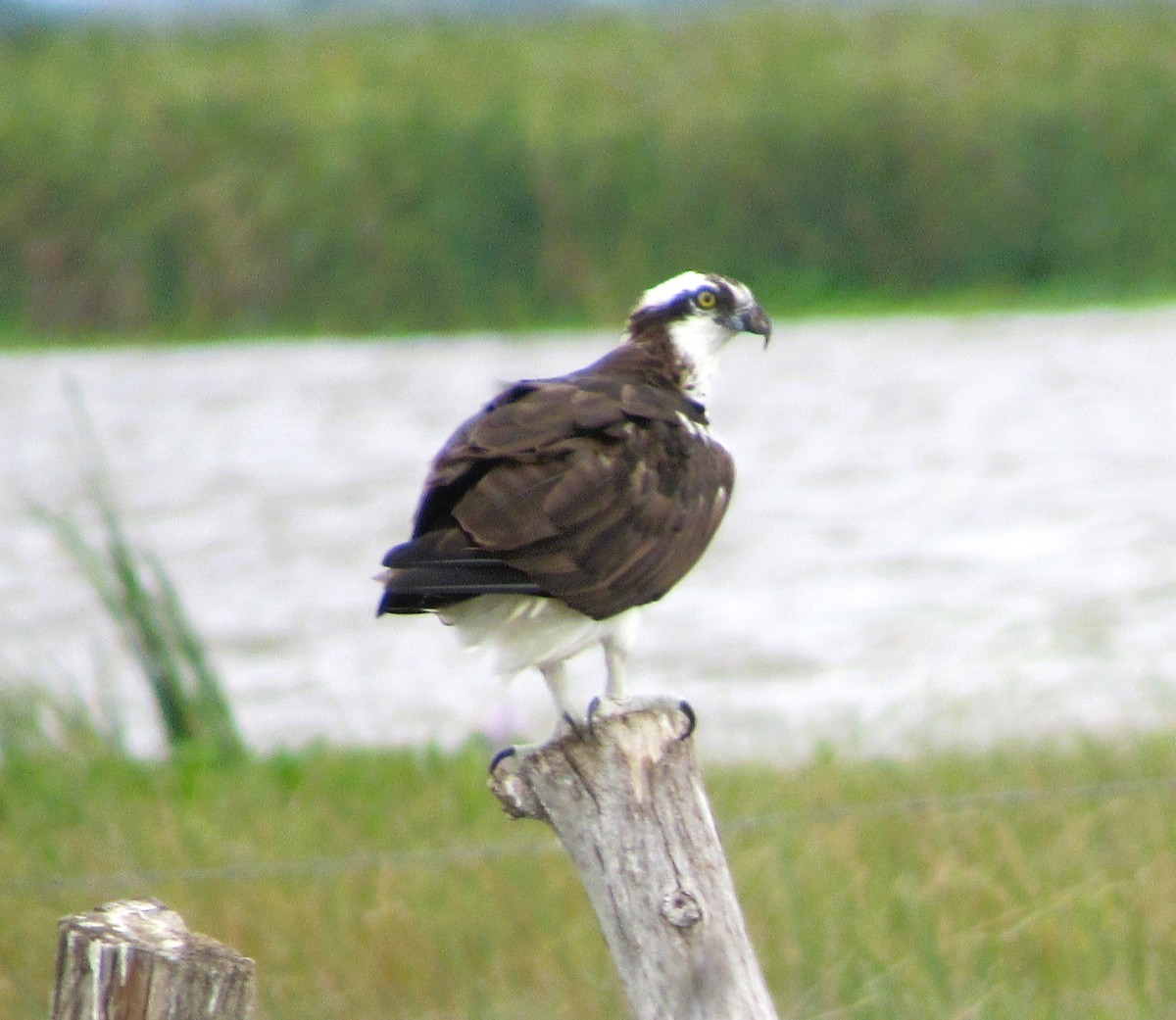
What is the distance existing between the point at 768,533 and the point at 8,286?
782cm

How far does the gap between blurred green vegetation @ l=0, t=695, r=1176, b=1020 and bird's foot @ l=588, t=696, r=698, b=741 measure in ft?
3.58

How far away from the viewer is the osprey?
3.07 meters

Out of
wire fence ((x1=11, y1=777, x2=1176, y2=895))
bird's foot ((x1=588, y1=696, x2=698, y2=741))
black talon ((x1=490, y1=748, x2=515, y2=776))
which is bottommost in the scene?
black talon ((x1=490, y1=748, x2=515, y2=776))

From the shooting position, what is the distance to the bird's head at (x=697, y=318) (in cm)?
386

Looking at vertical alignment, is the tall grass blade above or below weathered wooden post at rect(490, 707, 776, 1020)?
above

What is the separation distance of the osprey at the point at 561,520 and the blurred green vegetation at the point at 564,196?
11.5 meters

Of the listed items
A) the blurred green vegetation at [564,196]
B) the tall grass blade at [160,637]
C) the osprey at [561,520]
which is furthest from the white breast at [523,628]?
the blurred green vegetation at [564,196]

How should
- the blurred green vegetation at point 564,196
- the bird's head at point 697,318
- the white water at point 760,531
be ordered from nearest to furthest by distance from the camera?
the bird's head at point 697,318 < the white water at point 760,531 < the blurred green vegetation at point 564,196

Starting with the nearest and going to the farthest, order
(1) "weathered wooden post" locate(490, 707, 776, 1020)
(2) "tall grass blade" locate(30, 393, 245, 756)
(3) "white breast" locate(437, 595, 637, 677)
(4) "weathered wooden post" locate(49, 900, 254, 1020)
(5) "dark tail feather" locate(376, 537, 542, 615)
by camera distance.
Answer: (4) "weathered wooden post" locate(49, 900, 254, 1020), (1) "weathered wooden post" locate(490, 707, 776, 1020), (5) "dark tail feather" locate(376, 537, 542, 615), (3) "white breast" locate(437, 595, 637, 677), (2) "tall grass blade" locate(30, 393, 245, 756)

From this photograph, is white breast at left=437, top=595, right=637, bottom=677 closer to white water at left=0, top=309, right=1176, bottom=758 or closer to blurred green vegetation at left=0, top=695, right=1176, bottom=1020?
white water at left=0, top=309, right=1176, bottom=758

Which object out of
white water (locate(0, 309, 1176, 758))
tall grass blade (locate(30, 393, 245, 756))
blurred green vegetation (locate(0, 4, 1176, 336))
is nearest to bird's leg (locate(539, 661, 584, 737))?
white water (locate(0, 309, 1176, 758))

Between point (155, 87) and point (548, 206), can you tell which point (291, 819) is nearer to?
point (548, 206)

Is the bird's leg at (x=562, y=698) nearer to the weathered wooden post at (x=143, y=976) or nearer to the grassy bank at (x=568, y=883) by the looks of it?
the weathered wooden post at (x=143, y=976)

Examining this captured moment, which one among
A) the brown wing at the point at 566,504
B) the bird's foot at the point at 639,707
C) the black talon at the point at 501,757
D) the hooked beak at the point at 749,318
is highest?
the hooked beak at the point at 749,318
